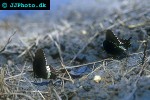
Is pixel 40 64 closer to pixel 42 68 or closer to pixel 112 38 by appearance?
pixel 42 68

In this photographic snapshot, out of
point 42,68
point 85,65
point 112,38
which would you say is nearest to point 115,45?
point 112,38

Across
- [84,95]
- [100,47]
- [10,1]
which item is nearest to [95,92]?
[84,95]

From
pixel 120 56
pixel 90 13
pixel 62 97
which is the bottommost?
pixel 62 97

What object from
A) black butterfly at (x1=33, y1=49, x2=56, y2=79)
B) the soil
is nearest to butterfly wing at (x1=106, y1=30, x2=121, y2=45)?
the soil

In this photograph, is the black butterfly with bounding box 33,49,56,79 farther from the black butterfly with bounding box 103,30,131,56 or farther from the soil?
the black butterfly with bounding box 103,30,131,56

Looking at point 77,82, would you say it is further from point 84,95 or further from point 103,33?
point 103,33

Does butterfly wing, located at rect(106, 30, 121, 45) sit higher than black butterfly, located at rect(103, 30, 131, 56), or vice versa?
butterfly wing, located at rect(106, 30, 121, 45)
